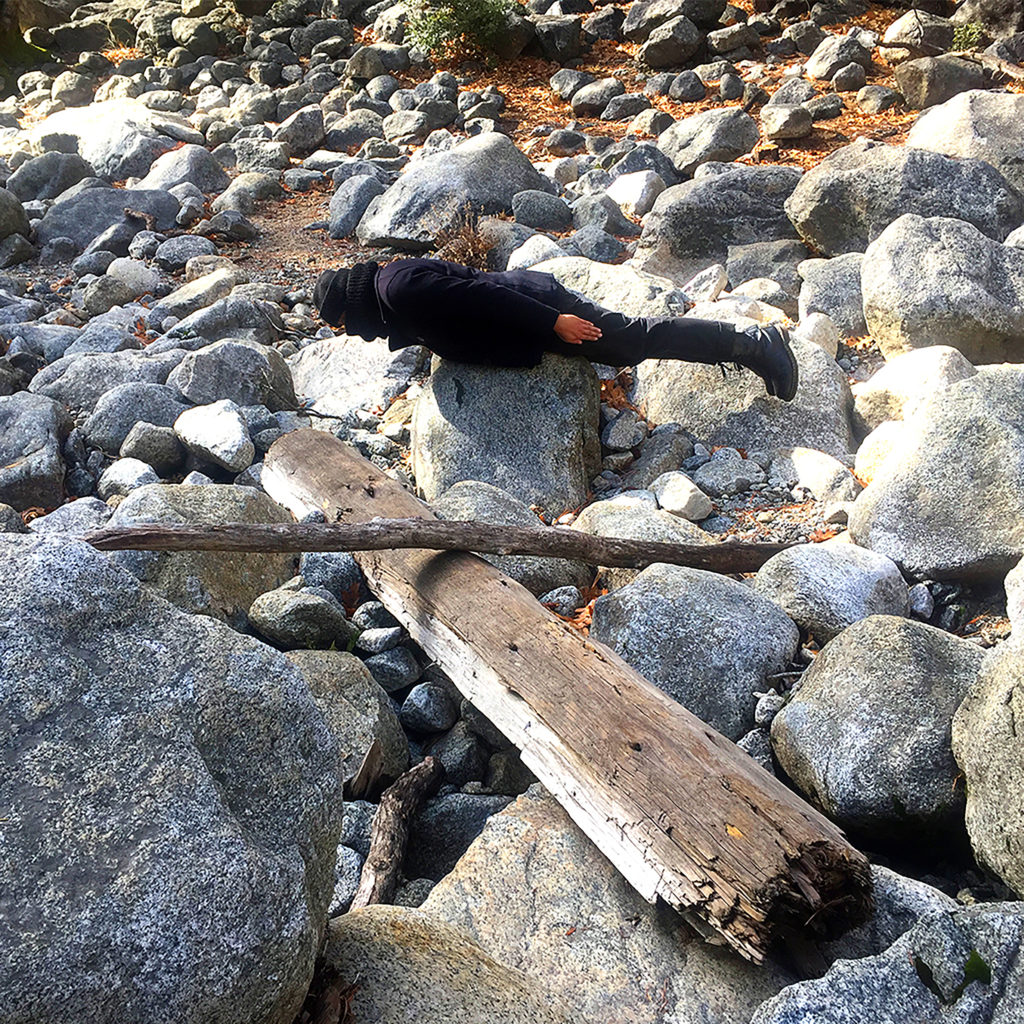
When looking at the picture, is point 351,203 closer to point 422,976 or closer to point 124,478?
point 124,478

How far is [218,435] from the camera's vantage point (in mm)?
5953

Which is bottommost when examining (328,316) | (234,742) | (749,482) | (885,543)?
(749,482)

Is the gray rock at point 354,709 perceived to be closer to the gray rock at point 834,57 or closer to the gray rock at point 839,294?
the gray rock at point 839,294

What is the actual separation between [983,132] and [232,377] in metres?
6.60

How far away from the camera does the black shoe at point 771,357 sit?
19.5 feet

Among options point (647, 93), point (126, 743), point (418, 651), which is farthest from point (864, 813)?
point (647, 93)

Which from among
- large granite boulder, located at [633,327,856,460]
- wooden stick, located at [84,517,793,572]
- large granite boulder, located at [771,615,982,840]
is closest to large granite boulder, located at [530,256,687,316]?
large granite boulder, located at [633,327,856,460]

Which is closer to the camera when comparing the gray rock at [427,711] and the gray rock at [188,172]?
the gray rock at [427,711]

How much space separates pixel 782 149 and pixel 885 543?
6.94 metres

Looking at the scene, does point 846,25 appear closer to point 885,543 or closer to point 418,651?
point 885,543

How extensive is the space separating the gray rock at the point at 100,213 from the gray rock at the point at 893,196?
7277mm

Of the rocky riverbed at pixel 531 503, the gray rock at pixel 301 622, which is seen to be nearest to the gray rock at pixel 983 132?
the rocky riverbed at pixel 531 503

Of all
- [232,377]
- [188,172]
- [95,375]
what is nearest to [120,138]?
[188,172]

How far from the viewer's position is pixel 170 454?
6.01 metres
